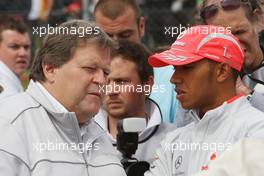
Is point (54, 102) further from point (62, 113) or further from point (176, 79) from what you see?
point (176, 79)

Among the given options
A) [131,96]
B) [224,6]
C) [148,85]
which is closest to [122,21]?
[148,85]

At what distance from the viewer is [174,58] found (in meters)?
3.71

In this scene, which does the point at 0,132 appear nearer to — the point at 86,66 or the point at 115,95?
the point at 86,66

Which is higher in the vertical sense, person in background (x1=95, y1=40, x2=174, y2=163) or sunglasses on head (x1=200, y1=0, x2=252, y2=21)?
sunglasses on head (x1=200, y1=0, x2=252, y2=21)

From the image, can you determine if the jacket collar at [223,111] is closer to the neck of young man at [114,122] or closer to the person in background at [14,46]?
the neck of young man at [114,122]

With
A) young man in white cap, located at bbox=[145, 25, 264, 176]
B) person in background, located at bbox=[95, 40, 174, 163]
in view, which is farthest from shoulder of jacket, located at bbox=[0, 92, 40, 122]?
person in background, located at bbox=[95, 40, 174, 163]

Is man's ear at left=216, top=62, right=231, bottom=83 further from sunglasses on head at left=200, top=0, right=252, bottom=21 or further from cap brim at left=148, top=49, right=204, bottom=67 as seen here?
sunglasses on head at left=200, top=0, right=252, bottom=21

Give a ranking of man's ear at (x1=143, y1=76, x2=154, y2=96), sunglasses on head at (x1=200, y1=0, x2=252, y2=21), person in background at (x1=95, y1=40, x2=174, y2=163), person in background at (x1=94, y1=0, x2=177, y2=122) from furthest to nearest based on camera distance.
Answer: person in background at (x1=94, y1=0, x2=177, y2=122)
man's ear at (x1=143, y1=76, x2=154, y2=96)
person in background at (x1=95, y1=40, x2=174, y2=163)
sunglasses on head at (x1=200, y1=0, x2=252, y2=21)

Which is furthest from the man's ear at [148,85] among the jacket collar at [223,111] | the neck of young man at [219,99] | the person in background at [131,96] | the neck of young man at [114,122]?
the jacket collar at [223,111]

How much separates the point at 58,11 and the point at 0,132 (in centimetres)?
805

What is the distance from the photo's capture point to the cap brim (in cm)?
363

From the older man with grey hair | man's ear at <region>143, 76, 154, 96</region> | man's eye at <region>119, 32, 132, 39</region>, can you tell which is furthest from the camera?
man's eye at <region>119, 32, 132, 39</region>

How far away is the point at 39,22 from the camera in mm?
10883

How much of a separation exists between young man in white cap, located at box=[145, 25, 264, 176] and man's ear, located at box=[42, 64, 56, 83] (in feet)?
1.76
